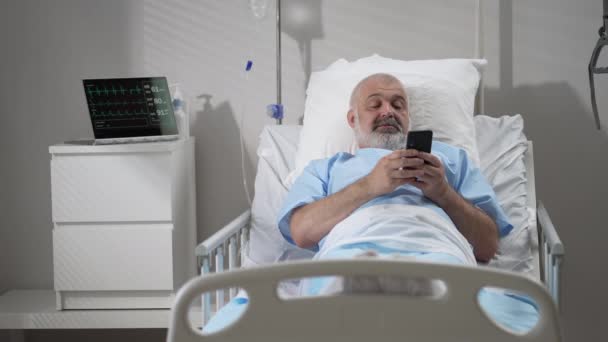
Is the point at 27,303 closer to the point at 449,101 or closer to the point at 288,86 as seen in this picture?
the point at 288,86

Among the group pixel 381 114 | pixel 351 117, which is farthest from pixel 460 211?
pixel 351 117

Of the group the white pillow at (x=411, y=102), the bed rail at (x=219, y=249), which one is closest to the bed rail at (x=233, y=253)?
the bed rail at (x=219, y=249)

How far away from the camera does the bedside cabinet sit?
100 inches

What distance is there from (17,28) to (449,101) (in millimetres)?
1738

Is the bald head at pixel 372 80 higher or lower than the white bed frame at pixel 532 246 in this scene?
higher

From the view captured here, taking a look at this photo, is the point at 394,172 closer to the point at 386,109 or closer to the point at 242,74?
the point at 386,109

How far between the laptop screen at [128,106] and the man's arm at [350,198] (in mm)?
825

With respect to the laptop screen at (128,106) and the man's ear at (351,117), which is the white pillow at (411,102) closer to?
the man's ear at (351,117)

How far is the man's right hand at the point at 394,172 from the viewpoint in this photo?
6.27ft

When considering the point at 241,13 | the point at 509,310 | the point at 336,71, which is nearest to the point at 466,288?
the point at 509,310

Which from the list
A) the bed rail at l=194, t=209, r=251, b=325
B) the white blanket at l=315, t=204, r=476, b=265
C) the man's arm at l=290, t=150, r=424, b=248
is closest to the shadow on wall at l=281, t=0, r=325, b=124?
the bed rail at l=194, t=209, r=251, b=325

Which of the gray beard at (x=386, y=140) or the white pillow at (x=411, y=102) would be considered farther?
the white pillow at (x=411, y=102)

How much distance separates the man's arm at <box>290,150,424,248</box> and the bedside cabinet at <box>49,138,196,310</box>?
0.66 metres

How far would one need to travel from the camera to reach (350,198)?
1.98m
